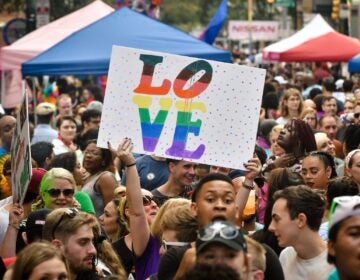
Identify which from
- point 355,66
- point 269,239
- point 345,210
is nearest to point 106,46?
point 355,66

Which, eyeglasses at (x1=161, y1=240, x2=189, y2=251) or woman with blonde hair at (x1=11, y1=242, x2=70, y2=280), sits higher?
woman with blonde hair at (x1=11, y1=242, x2=70, y2=280)

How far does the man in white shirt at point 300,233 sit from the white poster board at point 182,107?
64.5 inches

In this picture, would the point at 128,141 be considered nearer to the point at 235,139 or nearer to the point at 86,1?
the point at 235,139

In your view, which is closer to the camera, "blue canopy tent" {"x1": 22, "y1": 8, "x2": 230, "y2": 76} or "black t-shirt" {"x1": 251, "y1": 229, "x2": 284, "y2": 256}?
"black t-shirt" {"x1": 251, "y1": 229, "x2": 284, "y2": 256}

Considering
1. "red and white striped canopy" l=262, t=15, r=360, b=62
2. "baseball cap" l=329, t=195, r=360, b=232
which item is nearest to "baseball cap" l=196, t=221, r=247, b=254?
"baseball cap" l=329, t=195, r=360, b=232

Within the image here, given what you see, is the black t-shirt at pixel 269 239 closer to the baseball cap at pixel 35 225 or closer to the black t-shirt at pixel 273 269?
the black t-shirt at pixel 273 269

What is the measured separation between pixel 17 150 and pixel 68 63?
890 centimetres

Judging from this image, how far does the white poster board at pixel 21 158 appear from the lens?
910 centimetres

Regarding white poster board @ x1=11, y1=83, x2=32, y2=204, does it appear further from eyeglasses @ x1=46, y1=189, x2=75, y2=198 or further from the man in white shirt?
the man in white shirt

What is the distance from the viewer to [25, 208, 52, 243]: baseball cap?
8.51 meters

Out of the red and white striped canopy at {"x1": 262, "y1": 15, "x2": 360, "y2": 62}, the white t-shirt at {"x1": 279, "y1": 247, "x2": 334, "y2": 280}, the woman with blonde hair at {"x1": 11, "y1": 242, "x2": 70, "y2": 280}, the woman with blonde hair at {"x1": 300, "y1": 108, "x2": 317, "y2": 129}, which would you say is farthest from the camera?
the red and white striped canopy at {"x1": 262, "y1": 15, "x2": 360, "y2": 62}

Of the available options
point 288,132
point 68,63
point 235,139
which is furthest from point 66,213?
point 68,63

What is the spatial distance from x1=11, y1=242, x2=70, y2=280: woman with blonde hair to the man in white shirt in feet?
5.10

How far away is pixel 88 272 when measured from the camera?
25.2 feet
